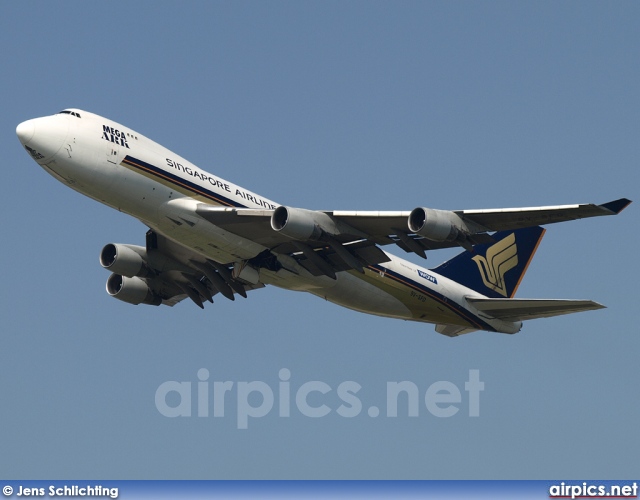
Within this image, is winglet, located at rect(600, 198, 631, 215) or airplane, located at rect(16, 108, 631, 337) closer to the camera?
winglet, located at rect(600, 198, 631, 215)

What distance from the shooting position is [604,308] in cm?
4044

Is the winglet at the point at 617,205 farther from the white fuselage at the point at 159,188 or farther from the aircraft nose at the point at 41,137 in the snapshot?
the aircraft nose at the point at 41,137

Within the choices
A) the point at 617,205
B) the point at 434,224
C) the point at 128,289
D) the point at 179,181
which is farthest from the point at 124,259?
the point at 617,205

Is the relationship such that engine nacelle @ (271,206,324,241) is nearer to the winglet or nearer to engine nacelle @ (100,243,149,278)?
engine nacelle @ (100,243,149,278)

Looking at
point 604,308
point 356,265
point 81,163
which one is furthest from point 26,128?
point 604,308

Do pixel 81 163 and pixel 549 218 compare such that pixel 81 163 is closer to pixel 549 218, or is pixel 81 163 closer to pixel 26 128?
pixel 26 128

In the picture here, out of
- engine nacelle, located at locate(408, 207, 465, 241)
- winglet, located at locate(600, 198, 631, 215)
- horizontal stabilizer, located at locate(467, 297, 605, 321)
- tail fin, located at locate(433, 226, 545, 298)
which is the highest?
tail fin, located at locate(433, 226, 545, 298)

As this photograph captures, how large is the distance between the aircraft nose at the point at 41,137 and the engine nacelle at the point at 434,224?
1267cm

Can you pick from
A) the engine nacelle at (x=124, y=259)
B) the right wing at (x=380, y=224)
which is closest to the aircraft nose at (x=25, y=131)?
the right wing at (x=380, y=224)

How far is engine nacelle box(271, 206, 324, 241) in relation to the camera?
37531mm

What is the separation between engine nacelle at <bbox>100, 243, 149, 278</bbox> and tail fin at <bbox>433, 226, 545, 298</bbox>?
13908 mm

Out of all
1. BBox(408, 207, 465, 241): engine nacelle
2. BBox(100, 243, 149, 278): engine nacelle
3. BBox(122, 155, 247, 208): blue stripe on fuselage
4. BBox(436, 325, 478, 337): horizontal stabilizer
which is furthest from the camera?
BBox(436, 325, 478, 337): horizontal stabilizer

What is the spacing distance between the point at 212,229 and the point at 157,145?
3.76 m

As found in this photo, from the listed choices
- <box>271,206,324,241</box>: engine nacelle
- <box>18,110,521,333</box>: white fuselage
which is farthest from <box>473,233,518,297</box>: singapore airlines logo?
<box>271,206,324,241</box>: engine nacelle
